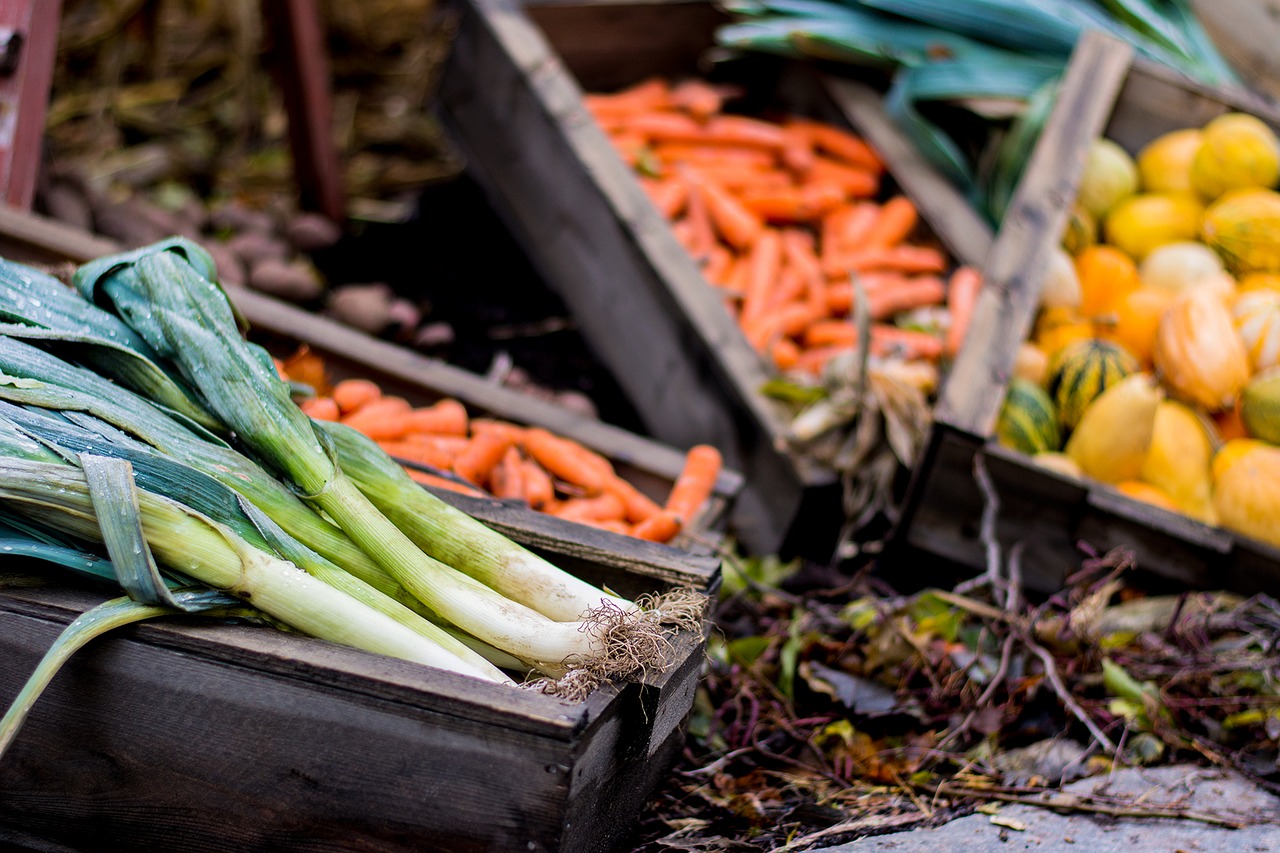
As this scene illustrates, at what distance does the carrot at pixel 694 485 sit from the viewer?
7.87 feet

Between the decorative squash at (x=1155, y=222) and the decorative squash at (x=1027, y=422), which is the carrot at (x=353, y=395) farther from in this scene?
the decorative squash at (x=1155, y=222)

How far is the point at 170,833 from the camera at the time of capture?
142 cm

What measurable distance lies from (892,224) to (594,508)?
6.82ft

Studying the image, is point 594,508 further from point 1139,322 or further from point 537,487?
point 1139,322

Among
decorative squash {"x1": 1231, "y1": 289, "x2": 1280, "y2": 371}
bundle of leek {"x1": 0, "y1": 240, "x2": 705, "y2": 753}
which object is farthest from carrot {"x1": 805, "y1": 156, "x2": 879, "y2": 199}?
bundle of leek {"x1": 0, "y1": 240, "x2": 705, "y2": 753}

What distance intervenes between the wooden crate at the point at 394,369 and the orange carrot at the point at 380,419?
20 cm

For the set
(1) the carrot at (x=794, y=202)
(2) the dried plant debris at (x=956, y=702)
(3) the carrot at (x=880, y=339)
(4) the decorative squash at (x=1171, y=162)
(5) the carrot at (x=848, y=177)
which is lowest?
(2) the dried plant debris at (x=956, y=702)

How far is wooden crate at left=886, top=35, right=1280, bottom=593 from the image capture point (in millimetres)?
2439

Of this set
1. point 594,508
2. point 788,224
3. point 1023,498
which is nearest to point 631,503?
point 594,508

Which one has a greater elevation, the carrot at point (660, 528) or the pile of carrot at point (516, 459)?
the carrot at point (660, 528)

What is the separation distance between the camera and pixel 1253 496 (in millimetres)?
2479

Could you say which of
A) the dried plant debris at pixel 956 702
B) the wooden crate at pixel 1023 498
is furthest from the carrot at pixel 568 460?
the wooden crate at pixel 1023 498

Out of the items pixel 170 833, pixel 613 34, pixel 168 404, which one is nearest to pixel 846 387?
pixel 168 404

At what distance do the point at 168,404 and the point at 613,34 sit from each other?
325 centimetres
